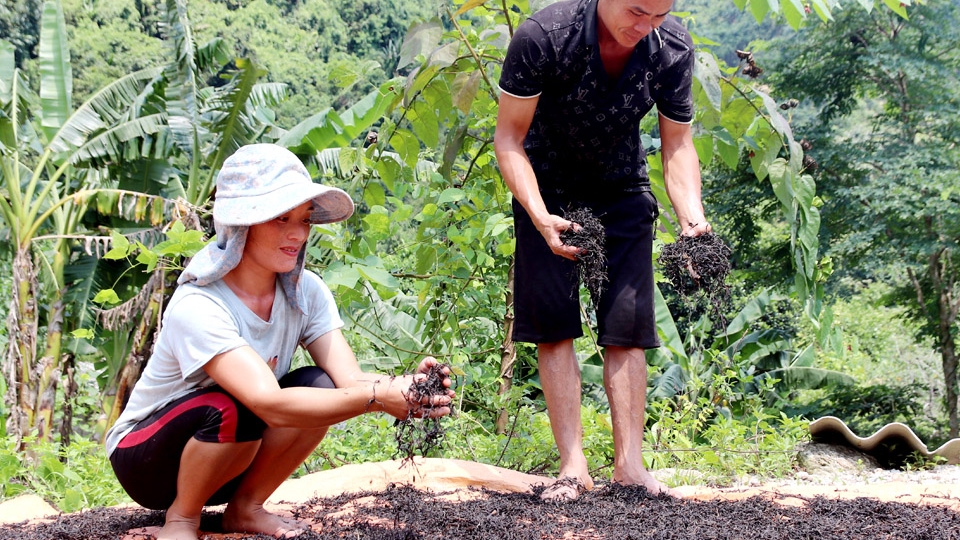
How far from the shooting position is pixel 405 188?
4.59 metres

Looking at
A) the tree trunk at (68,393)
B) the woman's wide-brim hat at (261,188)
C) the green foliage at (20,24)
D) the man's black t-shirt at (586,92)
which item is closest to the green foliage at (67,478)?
the woman's wide-brim hat at (261,188)

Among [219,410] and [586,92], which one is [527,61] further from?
[219,410]

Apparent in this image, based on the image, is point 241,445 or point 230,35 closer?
point 241,445

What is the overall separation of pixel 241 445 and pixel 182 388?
0.25 m

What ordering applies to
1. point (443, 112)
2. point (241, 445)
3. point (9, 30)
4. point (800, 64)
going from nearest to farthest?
point (241, 445)
point (443, 112)
point (800, 64)
point (9, 30)

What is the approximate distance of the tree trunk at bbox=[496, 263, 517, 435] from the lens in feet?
13.8

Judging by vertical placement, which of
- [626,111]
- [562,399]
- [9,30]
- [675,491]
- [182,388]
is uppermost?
[9,30]

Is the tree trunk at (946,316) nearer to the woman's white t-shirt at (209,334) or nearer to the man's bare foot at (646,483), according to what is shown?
the man's bare foot at (646,483)

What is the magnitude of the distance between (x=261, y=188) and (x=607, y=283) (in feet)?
4.11

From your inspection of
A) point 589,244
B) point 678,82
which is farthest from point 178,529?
point 678,82

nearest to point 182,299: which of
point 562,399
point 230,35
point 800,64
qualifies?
point 562,399

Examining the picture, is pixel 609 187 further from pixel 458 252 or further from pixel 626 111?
pixel 458 252

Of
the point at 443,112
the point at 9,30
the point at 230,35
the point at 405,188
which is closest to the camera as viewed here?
the point at 443,112

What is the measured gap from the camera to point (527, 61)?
2.76 metres
